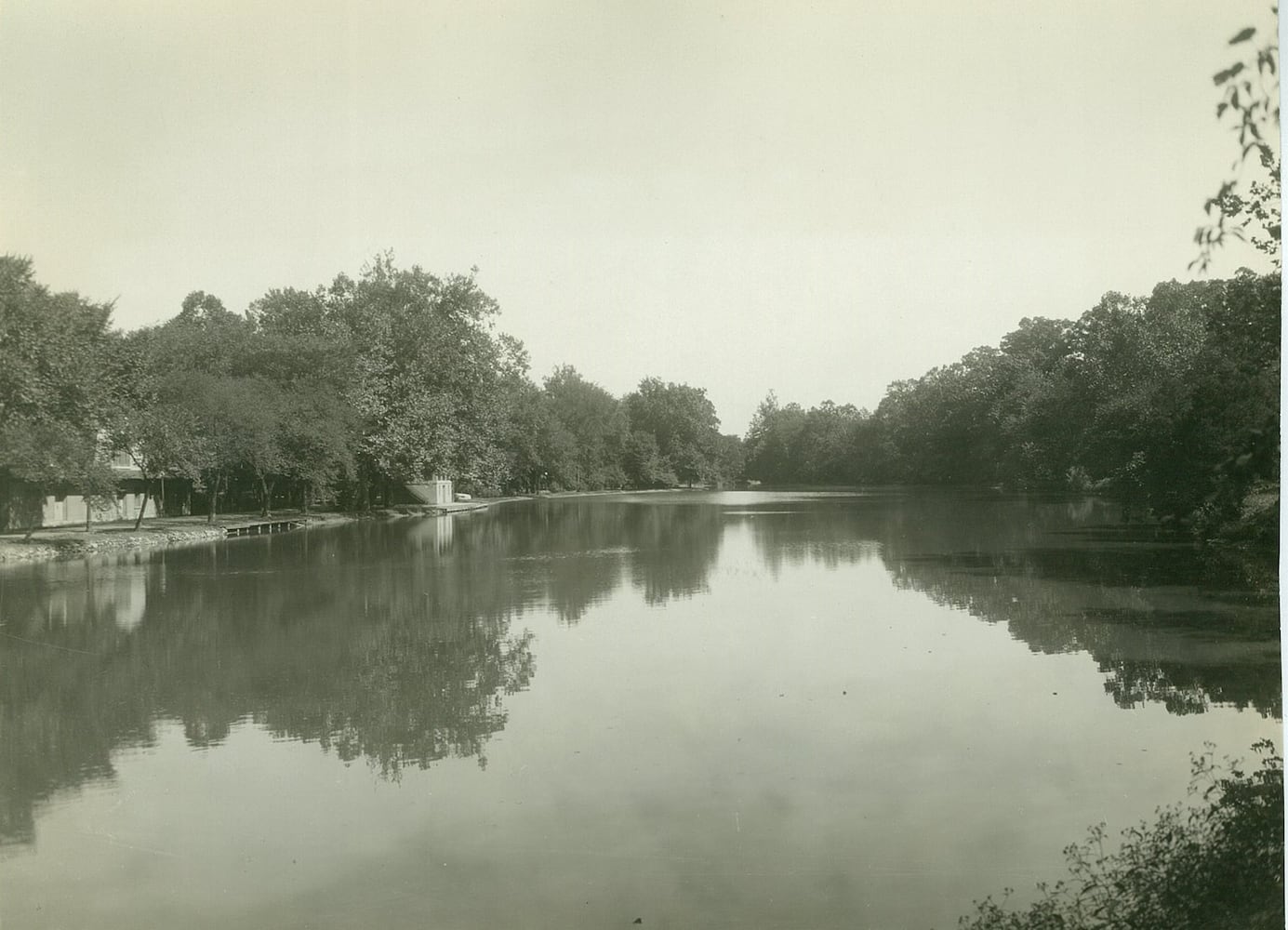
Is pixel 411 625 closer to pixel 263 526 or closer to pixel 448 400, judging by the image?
pixel 263 526

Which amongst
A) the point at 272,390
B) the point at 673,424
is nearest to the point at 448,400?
the point at 272,390

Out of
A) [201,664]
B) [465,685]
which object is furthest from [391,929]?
[201,664]

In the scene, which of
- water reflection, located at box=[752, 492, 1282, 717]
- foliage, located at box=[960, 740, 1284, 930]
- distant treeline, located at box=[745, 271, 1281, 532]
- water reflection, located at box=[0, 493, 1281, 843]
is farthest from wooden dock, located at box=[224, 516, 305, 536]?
foliage, located at box=[960, 740, 1284, 930]

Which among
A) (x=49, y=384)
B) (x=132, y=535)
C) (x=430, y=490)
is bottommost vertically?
(x=132, y=535)

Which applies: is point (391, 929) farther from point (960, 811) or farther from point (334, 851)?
point (960, 811)

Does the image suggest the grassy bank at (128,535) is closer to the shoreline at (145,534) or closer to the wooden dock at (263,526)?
the shoreline at (145,534)

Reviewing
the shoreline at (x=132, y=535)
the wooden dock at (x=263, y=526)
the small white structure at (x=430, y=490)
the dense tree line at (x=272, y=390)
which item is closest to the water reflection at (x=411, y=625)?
the shoreline at (x=132, y=535)
